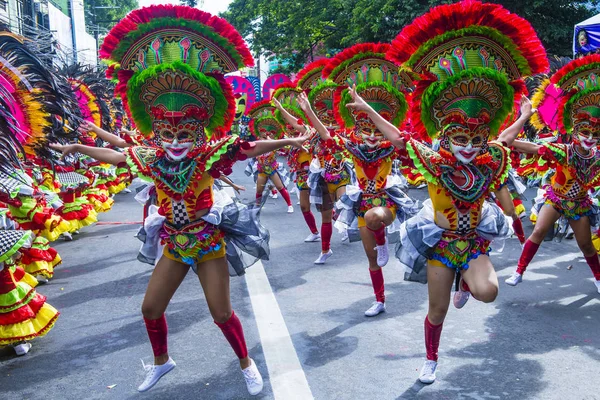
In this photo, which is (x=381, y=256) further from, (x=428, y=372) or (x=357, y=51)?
(x=357, y=51)

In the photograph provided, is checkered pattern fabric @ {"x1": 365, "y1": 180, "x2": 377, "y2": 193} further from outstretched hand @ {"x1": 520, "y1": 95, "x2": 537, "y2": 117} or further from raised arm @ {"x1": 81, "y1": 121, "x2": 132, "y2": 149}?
raised arm @ {"x1": 81, "y1": 121, "x2": 132, "y2": 149}

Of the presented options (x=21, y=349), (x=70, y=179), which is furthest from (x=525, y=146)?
(x=70, y=179)

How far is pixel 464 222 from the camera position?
4.07 m

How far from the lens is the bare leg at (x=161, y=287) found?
3.91m

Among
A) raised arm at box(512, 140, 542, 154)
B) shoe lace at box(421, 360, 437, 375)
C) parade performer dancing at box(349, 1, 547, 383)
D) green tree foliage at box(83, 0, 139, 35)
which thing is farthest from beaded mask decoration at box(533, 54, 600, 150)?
green tree foliage at box(83, 0, 139, 35)

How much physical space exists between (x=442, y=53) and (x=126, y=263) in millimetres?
5508

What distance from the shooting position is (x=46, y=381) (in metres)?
4.18

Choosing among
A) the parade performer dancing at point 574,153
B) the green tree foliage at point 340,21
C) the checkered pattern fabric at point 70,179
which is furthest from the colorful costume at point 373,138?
the green tree foliage at point 340,21

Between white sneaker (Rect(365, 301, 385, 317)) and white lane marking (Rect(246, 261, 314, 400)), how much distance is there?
827mm

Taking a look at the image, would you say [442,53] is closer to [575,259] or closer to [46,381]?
[46,381]

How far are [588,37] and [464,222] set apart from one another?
27.8 feet

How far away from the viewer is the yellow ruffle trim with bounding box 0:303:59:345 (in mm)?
4527

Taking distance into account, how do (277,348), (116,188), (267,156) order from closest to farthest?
(277,348)
(267,156)
(116,188)

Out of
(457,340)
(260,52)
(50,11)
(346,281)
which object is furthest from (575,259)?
(260,52)
